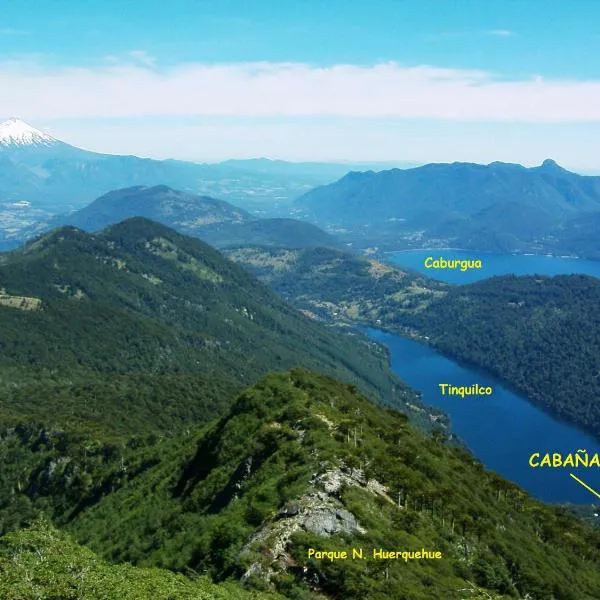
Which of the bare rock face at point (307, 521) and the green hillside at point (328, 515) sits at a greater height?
the bare rock face at point (307, 521)

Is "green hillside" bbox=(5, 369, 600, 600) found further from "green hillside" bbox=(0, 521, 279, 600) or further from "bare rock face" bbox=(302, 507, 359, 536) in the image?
"green hillside" bbox=(0, 521, 279, 600)

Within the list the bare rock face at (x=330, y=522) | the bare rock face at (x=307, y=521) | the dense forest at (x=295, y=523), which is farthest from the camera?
the bare rock face at (x=330, y=522)

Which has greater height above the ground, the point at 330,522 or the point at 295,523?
the point at 295,523

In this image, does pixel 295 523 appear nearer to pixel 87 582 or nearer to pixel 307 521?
pixel 307 521

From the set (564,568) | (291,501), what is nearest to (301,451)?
(291,501)

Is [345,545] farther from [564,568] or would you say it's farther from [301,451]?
[564,568]

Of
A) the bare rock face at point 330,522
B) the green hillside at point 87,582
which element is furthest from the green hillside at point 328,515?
the green hillside at point 87,582

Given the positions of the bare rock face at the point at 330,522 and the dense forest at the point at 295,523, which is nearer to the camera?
the dense forest at the point at 295,523

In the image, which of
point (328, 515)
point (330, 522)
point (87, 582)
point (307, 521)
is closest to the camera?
point (87, 582)

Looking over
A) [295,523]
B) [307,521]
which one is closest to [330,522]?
[307,521]

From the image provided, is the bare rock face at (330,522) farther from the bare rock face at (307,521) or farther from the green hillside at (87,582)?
the green hillside at (87,582)

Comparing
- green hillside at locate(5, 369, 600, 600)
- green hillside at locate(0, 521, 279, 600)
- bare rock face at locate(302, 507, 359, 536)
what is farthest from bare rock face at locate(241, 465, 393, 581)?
green hillside at locate(0, 521, 279, 600)
